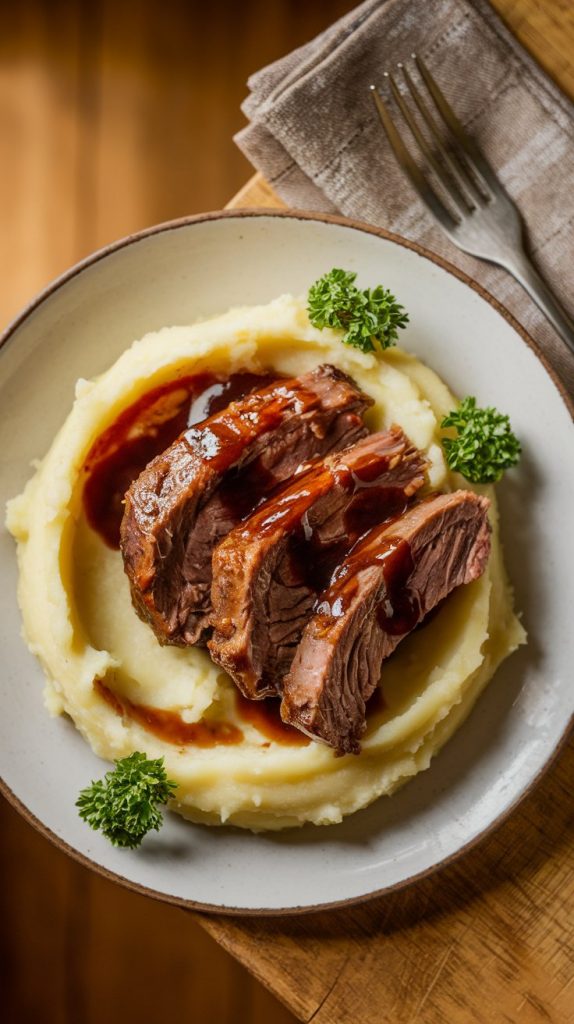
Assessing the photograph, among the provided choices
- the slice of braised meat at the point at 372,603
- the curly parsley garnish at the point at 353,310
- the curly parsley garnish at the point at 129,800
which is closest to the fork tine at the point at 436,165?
the curly parsley garnish at the point at 353,310

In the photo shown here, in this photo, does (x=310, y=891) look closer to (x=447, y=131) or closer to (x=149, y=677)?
(x=149, y=677)

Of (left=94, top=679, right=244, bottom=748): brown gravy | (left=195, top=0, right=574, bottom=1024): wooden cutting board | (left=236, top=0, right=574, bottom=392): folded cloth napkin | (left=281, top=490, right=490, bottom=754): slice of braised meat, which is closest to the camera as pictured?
(left=281, top=490, right=490, bottom=754): slice of braised meat

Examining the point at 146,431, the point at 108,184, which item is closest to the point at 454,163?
→ the point at 146,431

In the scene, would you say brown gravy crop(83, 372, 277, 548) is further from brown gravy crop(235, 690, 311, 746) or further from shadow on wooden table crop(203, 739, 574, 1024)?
shadow on wooden table crop(203, 739, 574, 1024)

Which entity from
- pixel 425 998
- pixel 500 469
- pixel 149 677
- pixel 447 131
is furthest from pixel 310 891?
pixel 447 131

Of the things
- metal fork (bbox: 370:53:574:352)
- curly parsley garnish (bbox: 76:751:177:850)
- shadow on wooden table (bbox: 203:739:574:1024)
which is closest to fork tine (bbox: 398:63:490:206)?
metal fork (bbox: 370:53:574:352)

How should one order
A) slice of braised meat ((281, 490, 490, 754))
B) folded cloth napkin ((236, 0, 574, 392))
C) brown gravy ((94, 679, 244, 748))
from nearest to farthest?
slice of braised meat ((281, 490, 490, 754)) < brown gravy ((94, 679, 244, 748)) < folded cloth napkin ((236, 0, 574, 392))
